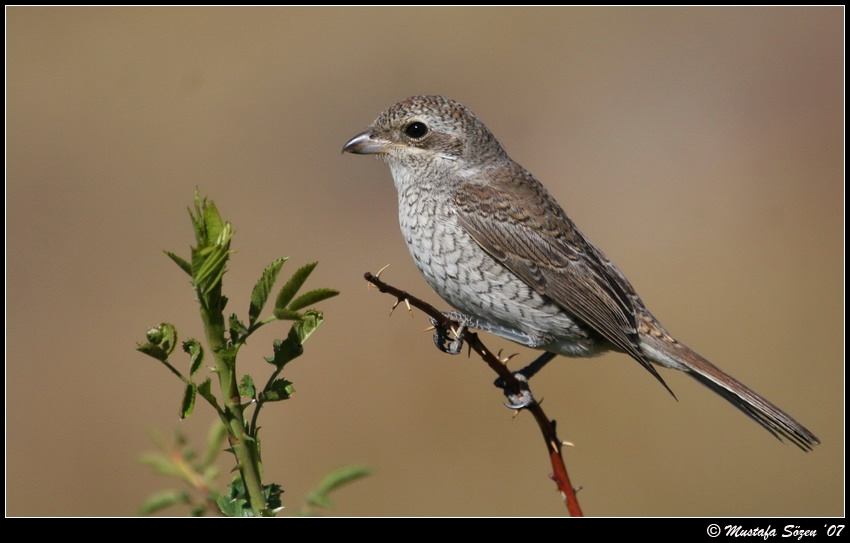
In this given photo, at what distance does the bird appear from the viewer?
423 centimetres

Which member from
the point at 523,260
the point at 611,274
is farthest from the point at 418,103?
the point at 611,274

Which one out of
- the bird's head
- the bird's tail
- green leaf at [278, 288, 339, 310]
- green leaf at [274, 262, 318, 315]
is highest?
the bird's head

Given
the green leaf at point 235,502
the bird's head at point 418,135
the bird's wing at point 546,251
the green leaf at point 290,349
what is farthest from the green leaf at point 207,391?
the bird's head at point 418,135

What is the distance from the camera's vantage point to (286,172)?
1246 cm

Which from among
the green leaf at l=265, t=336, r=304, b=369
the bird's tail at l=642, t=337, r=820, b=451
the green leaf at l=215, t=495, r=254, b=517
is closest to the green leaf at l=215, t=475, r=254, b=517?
the green leaf at l=215, t=495, r=254, b=517

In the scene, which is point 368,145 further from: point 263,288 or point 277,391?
point 277,391

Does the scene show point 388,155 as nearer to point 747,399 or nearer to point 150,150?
point 747,399

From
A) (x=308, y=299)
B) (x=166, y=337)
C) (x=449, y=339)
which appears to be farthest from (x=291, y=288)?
(x=449, y=339)

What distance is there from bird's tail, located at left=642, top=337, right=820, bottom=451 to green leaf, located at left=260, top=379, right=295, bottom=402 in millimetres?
2716

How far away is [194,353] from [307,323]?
237 millimetres

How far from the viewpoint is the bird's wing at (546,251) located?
4.33m

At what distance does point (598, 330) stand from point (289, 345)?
8.42ft

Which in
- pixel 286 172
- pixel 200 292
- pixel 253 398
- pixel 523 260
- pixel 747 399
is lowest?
pixel 747 399

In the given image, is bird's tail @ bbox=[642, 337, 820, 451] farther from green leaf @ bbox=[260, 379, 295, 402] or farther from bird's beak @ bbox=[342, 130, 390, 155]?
green leaf @ bbox=[260, 379, 295, 402]
